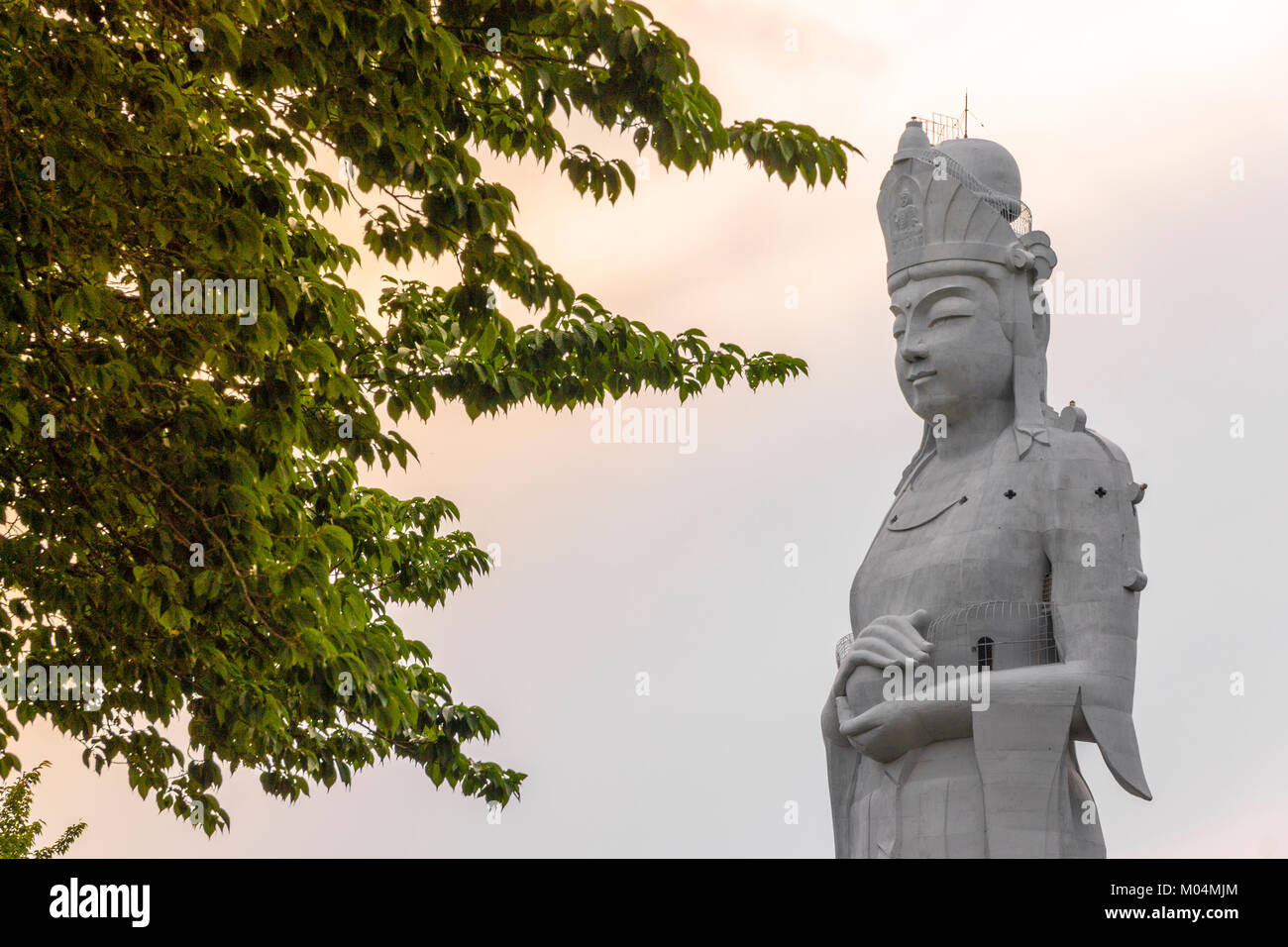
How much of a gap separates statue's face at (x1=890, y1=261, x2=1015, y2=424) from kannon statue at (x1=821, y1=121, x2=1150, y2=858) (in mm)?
12

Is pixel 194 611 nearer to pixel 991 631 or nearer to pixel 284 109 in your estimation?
pixel 284 109

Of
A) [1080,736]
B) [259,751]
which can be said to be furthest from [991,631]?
[259,751]

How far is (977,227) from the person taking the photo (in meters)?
13.3

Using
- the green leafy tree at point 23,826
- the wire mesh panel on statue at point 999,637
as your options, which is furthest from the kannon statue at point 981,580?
the green leafy tree at point 23,826

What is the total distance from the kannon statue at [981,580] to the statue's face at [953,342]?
0.04ft

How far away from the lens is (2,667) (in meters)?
11.6

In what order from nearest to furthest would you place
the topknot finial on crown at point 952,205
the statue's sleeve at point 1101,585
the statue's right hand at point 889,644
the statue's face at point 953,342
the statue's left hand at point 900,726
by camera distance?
the statue's sleeve at point 1101,585 < the statue's left hand at point 900,726 < the statue's right hand at point 889,644 < the statue's face at point 953,342 < the topknot finial on crown at point 952,205

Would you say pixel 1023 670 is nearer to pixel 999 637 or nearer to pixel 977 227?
pixel 999 637

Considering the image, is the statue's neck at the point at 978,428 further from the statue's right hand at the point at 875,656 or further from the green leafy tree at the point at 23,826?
the green leafy tree at the point at 23,826

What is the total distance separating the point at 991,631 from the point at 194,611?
203 inches

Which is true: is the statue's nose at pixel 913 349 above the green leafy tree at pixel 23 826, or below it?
above

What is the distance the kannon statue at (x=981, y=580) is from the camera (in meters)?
12.1

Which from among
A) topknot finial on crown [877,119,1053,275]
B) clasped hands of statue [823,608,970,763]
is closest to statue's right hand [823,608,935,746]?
clasped hands of statue [823,608,970,763]

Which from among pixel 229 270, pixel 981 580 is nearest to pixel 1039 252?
pixel 981 580
